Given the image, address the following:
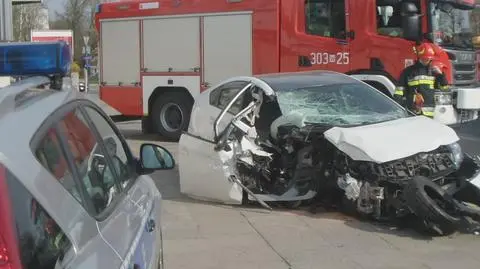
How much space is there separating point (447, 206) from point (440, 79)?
4762 millimetres

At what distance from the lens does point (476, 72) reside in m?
11.9

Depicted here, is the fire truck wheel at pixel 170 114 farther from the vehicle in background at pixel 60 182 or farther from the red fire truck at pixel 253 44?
the vehicle in background at pixel 60 182

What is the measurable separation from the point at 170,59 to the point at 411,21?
535 cm

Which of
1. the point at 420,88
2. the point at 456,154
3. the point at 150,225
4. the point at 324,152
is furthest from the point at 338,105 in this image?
the point at 150,225

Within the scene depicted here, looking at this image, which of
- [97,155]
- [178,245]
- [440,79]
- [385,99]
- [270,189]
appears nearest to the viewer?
[97,155]

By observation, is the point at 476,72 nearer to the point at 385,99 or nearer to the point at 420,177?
the point at 385,99

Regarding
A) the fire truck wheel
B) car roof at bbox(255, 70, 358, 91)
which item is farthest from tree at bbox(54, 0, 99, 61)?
car roof at bbox(255, 70, 358, 91)

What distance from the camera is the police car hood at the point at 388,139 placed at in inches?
250

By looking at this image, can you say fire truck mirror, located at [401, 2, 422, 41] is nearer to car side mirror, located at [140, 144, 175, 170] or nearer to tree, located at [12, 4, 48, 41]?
car side mirror, located at [140, 144, 175, 170]

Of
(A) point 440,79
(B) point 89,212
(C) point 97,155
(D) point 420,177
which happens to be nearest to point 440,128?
(D) point 420,177

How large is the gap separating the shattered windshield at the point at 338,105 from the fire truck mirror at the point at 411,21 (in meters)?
3.41

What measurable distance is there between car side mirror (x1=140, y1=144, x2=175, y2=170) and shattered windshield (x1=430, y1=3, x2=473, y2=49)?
27.2 ft

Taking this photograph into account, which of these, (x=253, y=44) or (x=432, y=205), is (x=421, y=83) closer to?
(x=253, y=44)

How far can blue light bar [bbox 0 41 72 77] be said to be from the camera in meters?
3.00
